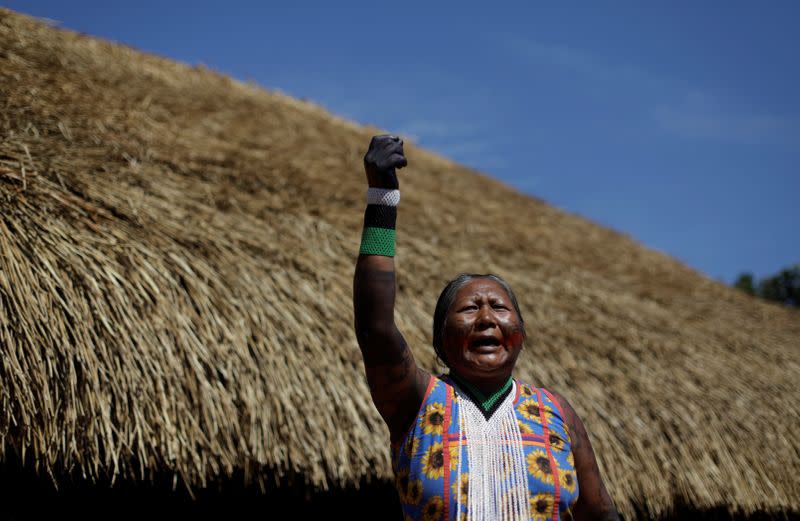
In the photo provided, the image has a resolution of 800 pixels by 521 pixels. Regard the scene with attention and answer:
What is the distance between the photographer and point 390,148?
1.41 meters

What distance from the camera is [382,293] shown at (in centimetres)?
137

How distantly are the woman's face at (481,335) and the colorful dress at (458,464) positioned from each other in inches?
2.6

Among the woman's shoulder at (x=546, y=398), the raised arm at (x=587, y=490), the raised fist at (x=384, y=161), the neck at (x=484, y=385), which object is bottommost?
the raised arm at (x=587, y=490)

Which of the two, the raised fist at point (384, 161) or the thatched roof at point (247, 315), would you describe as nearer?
the raised fist at point (384, 161)

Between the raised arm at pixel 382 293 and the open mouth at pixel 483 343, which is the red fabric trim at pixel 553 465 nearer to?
the open mouth at pixel 483 343

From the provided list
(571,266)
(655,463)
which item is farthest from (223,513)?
(571,266)

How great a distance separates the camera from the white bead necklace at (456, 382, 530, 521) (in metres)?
1.40

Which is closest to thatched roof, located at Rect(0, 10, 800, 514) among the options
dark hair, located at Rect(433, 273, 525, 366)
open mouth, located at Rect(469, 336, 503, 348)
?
dark hair, located at Rect(433, 273, 525, 366)

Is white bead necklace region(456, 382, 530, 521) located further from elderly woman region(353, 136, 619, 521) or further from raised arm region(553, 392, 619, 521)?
raised arm region(553, 392, 619, 521)

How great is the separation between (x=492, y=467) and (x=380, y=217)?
588 millimetres

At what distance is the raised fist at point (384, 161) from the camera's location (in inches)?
55.0

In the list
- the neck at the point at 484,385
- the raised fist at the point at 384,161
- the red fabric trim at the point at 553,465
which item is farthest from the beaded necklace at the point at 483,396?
the raised fist at the point at 384,161

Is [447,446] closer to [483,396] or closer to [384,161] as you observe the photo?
[483,396]

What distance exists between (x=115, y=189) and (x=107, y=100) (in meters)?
1.35
